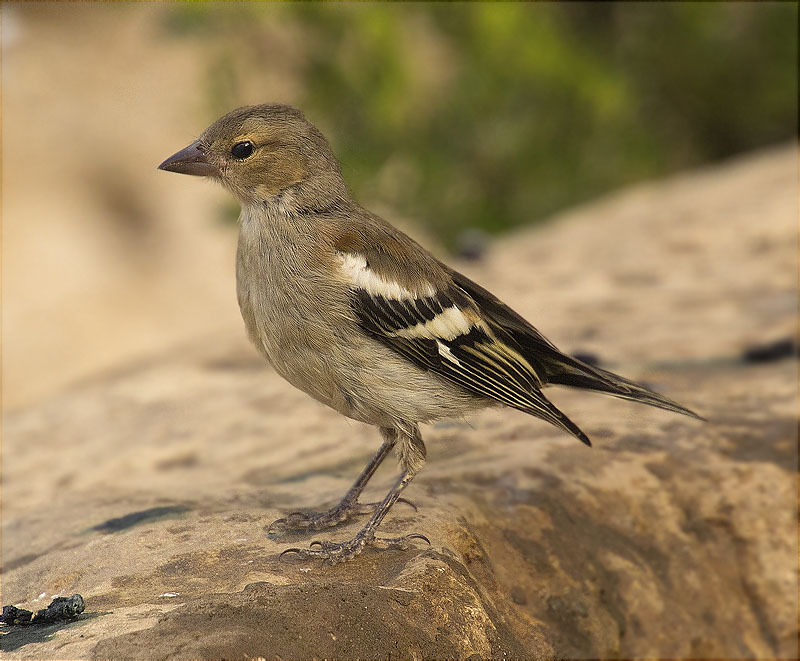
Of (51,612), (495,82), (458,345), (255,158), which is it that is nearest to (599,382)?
(458,345)

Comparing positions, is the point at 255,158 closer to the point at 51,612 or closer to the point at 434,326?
the point at 434,326

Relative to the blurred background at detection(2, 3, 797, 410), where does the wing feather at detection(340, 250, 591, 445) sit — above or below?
below

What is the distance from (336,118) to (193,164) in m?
6.18

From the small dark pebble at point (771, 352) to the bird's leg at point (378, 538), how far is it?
312 cm

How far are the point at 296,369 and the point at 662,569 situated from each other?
1.87 meters

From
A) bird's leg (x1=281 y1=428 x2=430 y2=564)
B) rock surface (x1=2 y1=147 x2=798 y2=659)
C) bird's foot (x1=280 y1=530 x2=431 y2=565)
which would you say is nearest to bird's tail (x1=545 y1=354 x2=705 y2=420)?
rock surface (x1=2 y1=147 x2=798 y2=659)

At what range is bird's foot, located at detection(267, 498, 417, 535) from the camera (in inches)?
157

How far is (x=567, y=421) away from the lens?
13.1ft

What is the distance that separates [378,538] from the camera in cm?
381

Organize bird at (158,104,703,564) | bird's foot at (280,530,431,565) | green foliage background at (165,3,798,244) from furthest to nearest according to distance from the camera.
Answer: green foliage background at (165,3,798,244) < bird at (158,104,703,564) < bird's foot at (280,530,431,565)

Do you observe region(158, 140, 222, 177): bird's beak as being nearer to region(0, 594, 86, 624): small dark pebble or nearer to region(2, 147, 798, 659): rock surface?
region(2, 147, 798, 659): rock surface

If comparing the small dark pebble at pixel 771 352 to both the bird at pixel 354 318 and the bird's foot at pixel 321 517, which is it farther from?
the bird's foot at pixel 321 517

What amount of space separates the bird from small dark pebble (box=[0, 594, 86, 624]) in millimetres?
818

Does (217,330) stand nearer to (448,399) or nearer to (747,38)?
(448,399)
